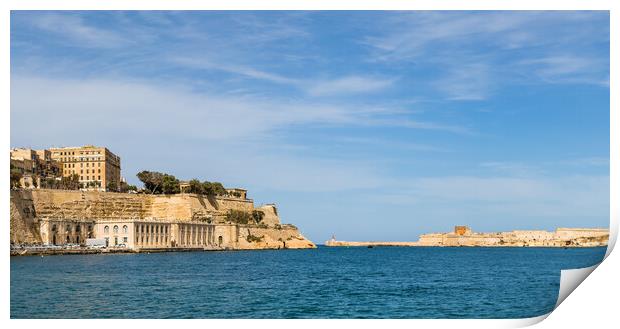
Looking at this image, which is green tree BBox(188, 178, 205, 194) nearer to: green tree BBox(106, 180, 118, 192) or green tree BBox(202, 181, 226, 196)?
green tree BBox(202, 181, 226, 196)

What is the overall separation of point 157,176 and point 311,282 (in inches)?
915

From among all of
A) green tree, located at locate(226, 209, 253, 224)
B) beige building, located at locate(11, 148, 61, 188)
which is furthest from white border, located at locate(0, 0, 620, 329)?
green tree, located at locate(226, 209, 253, 224)

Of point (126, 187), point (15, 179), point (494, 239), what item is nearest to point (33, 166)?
point (15, 179)

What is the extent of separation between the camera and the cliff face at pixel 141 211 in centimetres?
2646

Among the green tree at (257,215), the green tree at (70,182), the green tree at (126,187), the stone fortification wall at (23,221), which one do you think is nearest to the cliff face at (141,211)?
the stone fortification wall at (23,221)

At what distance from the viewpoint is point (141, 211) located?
115 feet

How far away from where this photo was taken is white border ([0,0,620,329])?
713 cm
